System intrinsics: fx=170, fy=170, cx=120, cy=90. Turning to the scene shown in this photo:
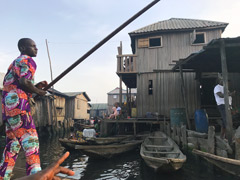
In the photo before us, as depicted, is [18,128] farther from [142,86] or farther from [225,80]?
[142,86]

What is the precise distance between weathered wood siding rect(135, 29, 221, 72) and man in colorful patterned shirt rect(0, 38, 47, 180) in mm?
12395

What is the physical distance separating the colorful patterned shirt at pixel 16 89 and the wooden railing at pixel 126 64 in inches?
454

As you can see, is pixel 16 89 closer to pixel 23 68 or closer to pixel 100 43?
pixel 23 68

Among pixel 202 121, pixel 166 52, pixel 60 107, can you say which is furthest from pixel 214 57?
pixel 60 107

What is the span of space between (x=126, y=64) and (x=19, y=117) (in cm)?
1216

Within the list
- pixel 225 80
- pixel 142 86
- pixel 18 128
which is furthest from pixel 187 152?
pixel 18 128

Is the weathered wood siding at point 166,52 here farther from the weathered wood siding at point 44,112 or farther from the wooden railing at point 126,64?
the weathered wood siding at point 44,112

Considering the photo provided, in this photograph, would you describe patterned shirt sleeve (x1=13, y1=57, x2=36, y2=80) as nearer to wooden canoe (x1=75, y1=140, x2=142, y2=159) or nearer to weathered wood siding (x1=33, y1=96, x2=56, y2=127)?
wooden canoe (x1=75, y1=140, x2=142, y2=159)

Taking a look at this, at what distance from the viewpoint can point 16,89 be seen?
222 centimetres

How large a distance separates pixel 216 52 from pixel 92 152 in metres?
6.86

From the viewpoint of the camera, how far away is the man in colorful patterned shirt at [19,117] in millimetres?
2123

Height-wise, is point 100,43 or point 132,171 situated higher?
point 100,43

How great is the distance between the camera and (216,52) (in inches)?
289

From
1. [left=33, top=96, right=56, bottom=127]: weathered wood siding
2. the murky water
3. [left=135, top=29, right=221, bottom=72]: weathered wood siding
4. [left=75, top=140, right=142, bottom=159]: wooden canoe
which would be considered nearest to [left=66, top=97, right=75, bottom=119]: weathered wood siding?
[left=33, top=96, right=56, bottom=127]: weathered wood siding
